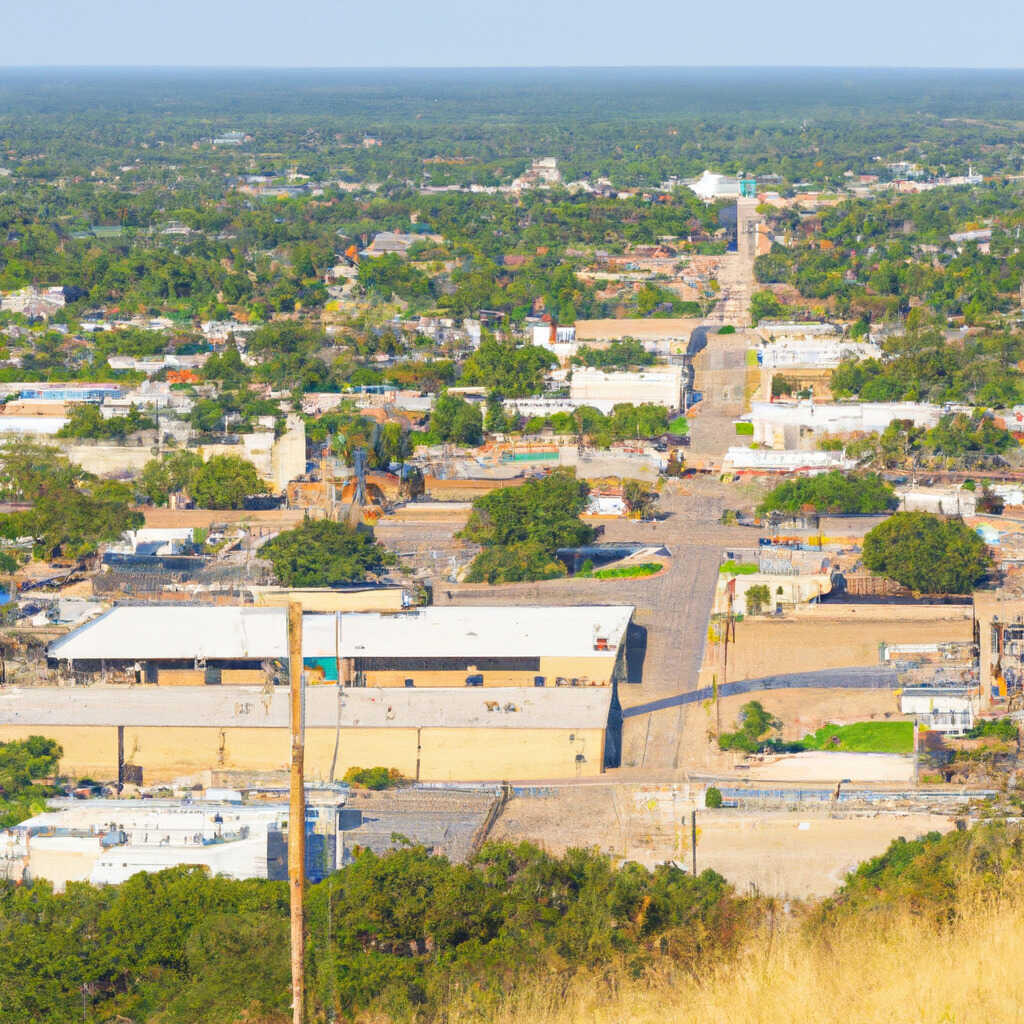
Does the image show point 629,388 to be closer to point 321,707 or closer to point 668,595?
point 668,595

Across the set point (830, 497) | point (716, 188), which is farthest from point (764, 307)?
point (716, 188)

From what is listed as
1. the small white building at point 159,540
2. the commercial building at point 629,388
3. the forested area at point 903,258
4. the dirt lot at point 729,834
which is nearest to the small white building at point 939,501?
the commercial building at point 629,388

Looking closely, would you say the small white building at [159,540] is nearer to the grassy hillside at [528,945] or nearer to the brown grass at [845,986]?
the grassy hillside at [528,945]

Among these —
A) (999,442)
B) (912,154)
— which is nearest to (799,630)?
(999,442)

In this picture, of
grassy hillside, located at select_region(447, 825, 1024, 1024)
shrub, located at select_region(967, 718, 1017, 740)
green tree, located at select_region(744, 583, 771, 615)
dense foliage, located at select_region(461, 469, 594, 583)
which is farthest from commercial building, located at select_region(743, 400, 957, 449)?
grassy hillside, located at select_region(447, 825, 1024, 1024)

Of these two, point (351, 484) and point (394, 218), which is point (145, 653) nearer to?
point (351, 484)

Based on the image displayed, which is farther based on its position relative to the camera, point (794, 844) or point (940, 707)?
point (940, 707)

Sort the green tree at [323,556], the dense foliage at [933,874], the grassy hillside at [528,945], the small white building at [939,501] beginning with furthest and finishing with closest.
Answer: the small white building at [939,501], the green tree at [323,556], the dense foliage at [933,874], the grassy hillside at [528,945]
